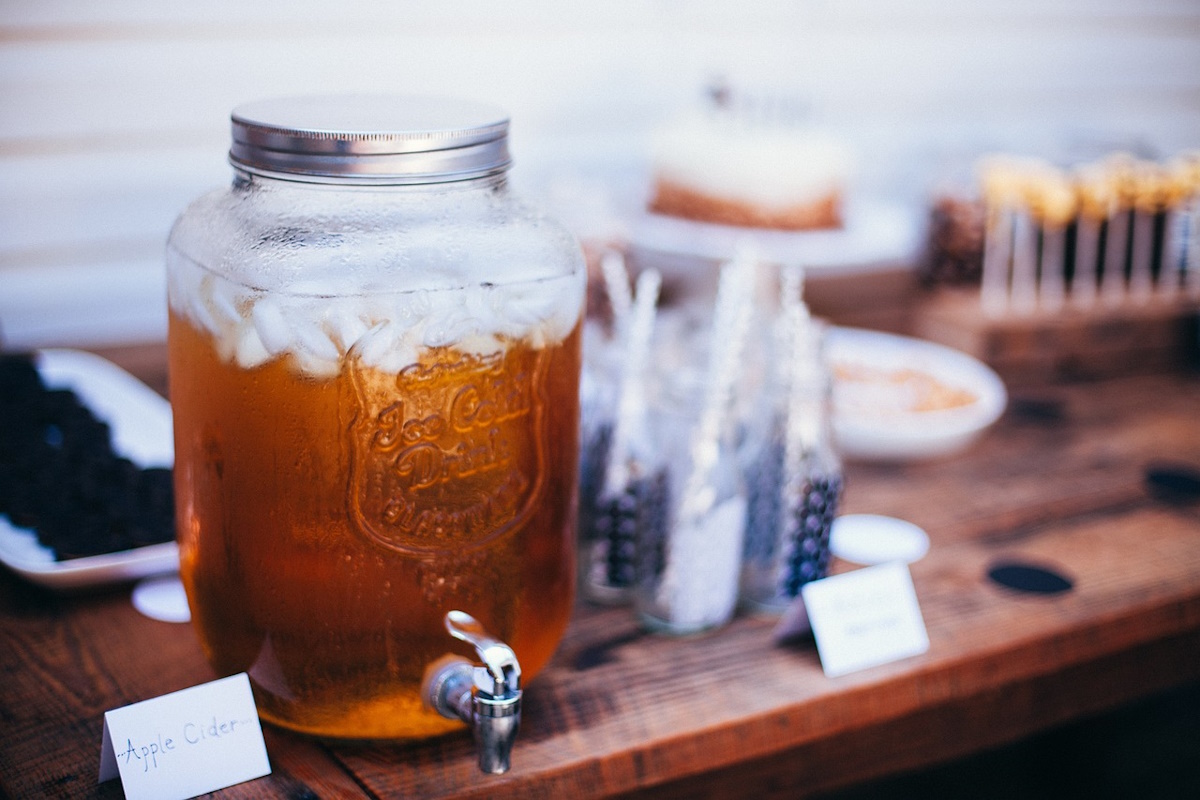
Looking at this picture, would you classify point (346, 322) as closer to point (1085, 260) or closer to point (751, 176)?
point (751, 176)

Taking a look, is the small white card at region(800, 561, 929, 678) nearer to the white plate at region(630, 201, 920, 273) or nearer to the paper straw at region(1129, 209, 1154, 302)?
the white plate at region(630, 201, 920, 273)

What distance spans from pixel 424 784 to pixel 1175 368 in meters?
1.53

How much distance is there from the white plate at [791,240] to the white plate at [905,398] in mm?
139

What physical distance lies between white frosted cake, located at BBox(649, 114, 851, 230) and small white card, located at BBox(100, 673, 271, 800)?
1082 millimetres

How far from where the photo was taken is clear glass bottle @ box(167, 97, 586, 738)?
0.62 meters

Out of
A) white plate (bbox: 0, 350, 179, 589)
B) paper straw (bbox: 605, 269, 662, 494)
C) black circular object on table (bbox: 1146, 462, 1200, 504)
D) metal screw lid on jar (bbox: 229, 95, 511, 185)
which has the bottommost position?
black circular object on table (bbox: 1146, 462, 1200, 504)

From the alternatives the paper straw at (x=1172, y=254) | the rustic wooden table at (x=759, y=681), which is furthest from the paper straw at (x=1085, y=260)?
the rustic wooden table at (x=759, y=681)

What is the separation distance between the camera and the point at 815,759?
33.9 inches

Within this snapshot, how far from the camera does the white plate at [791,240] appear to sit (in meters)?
1.40

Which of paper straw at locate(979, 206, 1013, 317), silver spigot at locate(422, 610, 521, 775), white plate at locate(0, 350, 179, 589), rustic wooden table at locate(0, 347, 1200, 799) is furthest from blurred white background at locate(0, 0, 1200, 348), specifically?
silver spigot at locate(422, 610, 521, 775)

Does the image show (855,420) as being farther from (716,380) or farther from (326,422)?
(326,422)

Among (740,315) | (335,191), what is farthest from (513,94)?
(335,191)

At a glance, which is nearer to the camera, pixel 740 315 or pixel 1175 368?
pixel 740 315

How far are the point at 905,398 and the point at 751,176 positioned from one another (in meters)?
0.41
